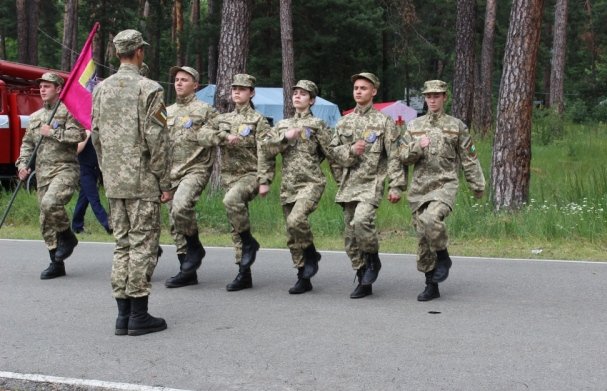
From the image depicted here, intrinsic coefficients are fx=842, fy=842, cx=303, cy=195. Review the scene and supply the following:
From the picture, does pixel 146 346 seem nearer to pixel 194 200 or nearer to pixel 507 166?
pixel 194 200

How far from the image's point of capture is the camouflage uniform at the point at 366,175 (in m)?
7.55

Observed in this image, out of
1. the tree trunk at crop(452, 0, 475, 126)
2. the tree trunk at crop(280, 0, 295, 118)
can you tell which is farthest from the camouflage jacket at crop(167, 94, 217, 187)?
the tree trunk at crop(452, 0, 475, 126)

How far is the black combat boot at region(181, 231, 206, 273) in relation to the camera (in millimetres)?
8469

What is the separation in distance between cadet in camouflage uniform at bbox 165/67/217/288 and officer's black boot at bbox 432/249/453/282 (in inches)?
94.8

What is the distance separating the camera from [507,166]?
12.6 metres

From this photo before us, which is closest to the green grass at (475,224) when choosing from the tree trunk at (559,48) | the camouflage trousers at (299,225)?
the camouflage trousers at (299,225)

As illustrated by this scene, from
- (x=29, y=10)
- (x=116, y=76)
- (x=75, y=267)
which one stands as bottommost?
(x=75, y=267)

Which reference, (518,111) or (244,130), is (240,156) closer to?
(244,130)

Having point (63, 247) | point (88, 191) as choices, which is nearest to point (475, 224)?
point (88, 191)

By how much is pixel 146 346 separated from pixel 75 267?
12.9 ft

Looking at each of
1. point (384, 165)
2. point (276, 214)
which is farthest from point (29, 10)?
point (384, 165)

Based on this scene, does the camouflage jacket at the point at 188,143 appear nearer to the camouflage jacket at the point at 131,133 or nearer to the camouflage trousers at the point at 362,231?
the camouflage trousers at the point at 362,231

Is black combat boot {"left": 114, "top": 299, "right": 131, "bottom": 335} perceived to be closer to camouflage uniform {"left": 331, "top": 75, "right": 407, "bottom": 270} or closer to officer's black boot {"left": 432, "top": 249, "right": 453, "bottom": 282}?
camouflage uniform {"left": 331, "top": 75, "right": 407, "bottom": 270}

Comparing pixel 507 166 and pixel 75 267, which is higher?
pixel 507 166
